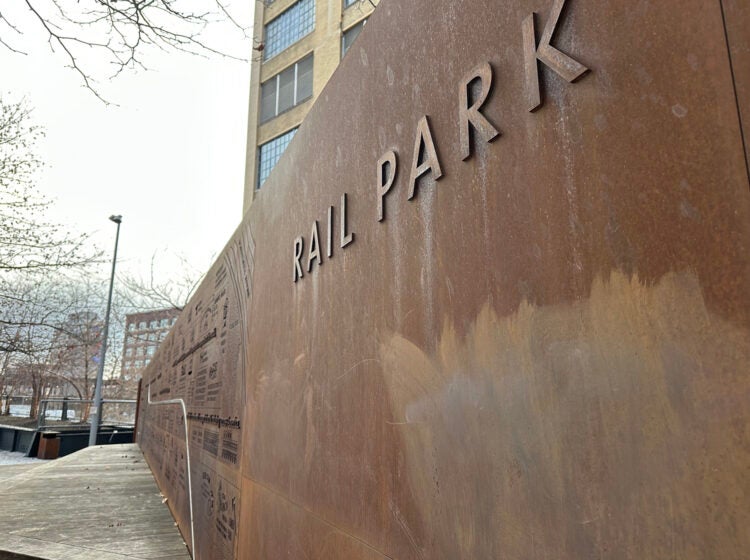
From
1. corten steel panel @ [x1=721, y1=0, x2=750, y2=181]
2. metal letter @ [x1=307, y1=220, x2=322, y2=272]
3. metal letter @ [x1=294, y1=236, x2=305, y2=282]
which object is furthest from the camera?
metal letter @ [x1=294, y1=236, x2=305, y2=282]

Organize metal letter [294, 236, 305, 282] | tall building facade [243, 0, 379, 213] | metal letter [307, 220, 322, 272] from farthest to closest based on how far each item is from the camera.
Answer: tall building facade [243, 0, 379, 213]
metal letter [294, 236, 305, 282]
metal letter [307, 220, 322, 272]

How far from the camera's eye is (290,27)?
2044 centimetres

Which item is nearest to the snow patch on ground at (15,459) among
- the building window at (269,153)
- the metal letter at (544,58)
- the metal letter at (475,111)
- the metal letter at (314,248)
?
the building window at (269,153)

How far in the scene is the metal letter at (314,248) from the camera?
2.47m

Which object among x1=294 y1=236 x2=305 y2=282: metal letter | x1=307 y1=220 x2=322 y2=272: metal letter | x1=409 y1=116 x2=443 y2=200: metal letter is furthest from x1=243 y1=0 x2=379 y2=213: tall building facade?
x1=409 y1=116 x2=443 y2=200: metal letter

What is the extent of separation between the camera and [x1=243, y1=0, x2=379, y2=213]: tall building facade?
59.1 ft

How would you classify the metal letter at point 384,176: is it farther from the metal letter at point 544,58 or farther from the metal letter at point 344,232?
the metal letter at point 544,58

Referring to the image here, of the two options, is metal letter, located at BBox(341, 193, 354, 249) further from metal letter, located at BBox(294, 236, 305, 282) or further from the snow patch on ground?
the snow patch on ground

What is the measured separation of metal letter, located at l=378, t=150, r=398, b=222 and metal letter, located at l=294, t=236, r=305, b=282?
36.9 inches

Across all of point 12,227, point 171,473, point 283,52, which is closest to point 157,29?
point 171,473

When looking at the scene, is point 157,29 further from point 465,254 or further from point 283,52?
point 283,52

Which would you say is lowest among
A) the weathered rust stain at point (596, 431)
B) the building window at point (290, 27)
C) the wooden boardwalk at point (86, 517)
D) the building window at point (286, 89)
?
the wooden boardwalk at point (86, 517)

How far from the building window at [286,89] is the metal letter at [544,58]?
748 inches

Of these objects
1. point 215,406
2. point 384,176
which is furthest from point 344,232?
point 215,406
